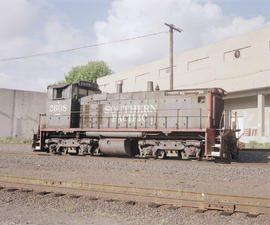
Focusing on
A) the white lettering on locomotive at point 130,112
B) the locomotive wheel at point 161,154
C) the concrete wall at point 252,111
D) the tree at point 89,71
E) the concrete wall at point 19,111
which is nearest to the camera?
the locomotive wheel at point 161,154

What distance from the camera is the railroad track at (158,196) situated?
472cm

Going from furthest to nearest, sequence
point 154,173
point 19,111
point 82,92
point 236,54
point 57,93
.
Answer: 1. point 19,111
2. point 236,54
3. point 82,92
4. point 57,93
5. point 154,173

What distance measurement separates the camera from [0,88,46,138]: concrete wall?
100 ft

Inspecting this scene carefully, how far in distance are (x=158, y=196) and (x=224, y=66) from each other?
21.6 metres

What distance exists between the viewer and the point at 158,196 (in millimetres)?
5465

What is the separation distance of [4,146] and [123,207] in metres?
16.1

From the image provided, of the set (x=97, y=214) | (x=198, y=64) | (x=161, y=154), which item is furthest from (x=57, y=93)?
(x=198, y=64)

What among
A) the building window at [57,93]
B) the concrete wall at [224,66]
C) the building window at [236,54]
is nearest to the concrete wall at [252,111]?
the concrete wall at [224,66]

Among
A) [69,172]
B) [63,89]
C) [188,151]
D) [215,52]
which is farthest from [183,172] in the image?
[215,52]

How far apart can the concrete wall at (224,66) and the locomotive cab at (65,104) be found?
1401cm

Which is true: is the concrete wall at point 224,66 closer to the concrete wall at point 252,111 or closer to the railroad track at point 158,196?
the concrete wall at point 252,111

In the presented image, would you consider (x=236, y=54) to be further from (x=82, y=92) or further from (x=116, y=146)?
(x=116, y=146)

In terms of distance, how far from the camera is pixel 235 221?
4344mm

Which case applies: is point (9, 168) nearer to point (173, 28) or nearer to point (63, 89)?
point (63, 89)
